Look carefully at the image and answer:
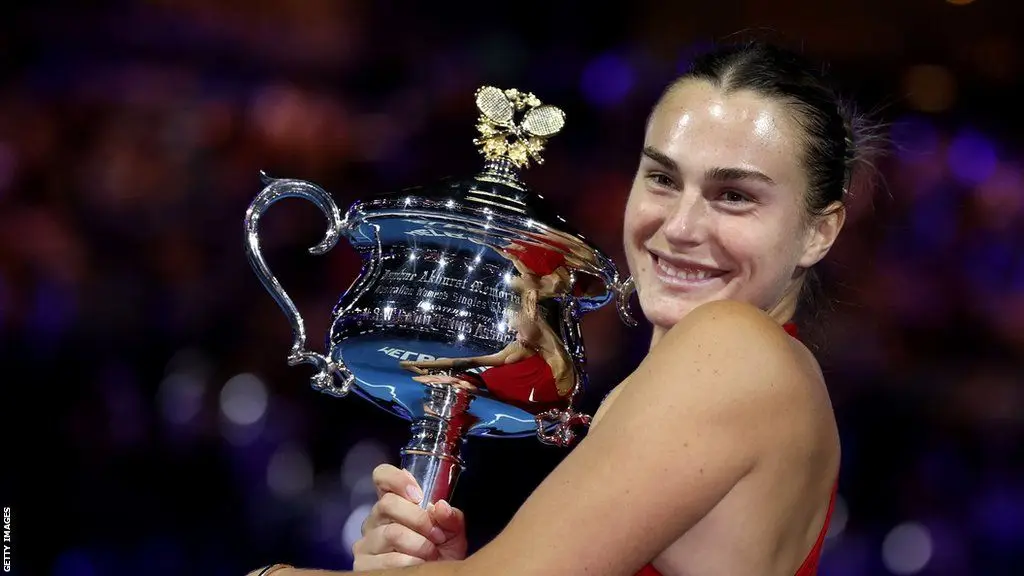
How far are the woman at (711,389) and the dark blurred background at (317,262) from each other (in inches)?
69.1

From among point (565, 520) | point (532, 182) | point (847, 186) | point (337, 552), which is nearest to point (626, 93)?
point (532, 182)

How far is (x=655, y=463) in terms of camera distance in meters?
1.10

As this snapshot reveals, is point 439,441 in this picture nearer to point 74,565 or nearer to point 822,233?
point 822,233

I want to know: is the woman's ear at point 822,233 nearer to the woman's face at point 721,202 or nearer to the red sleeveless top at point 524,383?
the woman's face at point 721,202

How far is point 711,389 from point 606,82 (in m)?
2.62

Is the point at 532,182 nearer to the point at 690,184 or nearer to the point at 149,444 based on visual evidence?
the point at 149,444

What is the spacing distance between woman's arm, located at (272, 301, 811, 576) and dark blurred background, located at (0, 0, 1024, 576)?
6.72ft

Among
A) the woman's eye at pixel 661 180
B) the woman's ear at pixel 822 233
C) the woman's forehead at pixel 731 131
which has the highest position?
the woman's forehead at pixel 731 131

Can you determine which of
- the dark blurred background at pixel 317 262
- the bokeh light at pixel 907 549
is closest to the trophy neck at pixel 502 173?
the dark blurred background at pixel 317 262

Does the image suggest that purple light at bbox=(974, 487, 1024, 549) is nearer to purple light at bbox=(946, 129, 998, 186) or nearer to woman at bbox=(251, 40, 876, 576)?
purple light at bbox=(946, 129, 998, 186)

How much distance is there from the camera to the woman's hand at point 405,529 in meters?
1.50

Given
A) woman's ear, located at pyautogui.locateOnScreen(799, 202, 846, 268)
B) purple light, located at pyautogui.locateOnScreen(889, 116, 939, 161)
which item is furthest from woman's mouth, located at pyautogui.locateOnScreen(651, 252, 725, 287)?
purple light, located at pyautogui.locateOnScreen(889, 116, 939, 161)

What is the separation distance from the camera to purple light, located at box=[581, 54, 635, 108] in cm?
364

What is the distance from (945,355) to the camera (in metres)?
3.41
